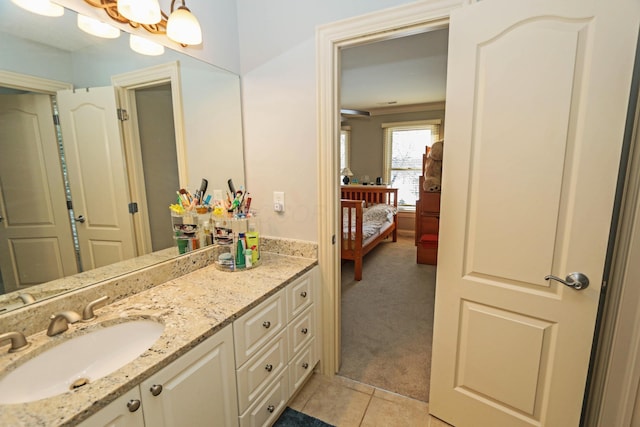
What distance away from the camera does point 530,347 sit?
131 centimetres

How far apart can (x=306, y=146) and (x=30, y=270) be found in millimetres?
1335

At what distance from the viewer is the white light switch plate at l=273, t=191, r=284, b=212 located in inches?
73.9

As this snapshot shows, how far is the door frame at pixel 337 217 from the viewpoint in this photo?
1.10 m

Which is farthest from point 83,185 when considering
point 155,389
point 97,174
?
point 155,389

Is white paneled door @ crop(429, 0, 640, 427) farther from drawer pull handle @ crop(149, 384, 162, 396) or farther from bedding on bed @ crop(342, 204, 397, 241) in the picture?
bedding on bed @ crop(342, 204, 397, 241)

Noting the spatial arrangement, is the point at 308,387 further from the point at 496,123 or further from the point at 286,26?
the point at 286,26

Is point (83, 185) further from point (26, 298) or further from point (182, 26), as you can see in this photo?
point (182, 26)

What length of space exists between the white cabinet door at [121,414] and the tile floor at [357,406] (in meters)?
1.10

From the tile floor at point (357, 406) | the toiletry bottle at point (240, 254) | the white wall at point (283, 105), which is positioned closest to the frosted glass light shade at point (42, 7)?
the white wall at point (283, 105)

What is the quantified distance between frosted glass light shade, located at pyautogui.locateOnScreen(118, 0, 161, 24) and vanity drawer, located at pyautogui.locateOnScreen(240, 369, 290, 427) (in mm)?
1777

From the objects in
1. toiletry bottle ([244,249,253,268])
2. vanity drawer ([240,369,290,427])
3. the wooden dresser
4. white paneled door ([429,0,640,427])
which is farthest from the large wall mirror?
the wooden dresser

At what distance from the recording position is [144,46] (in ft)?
4.54

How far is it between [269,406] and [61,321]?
3.18 feet

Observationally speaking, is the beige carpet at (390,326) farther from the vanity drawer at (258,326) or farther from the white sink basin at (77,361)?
the white sink basin at (77,361)
